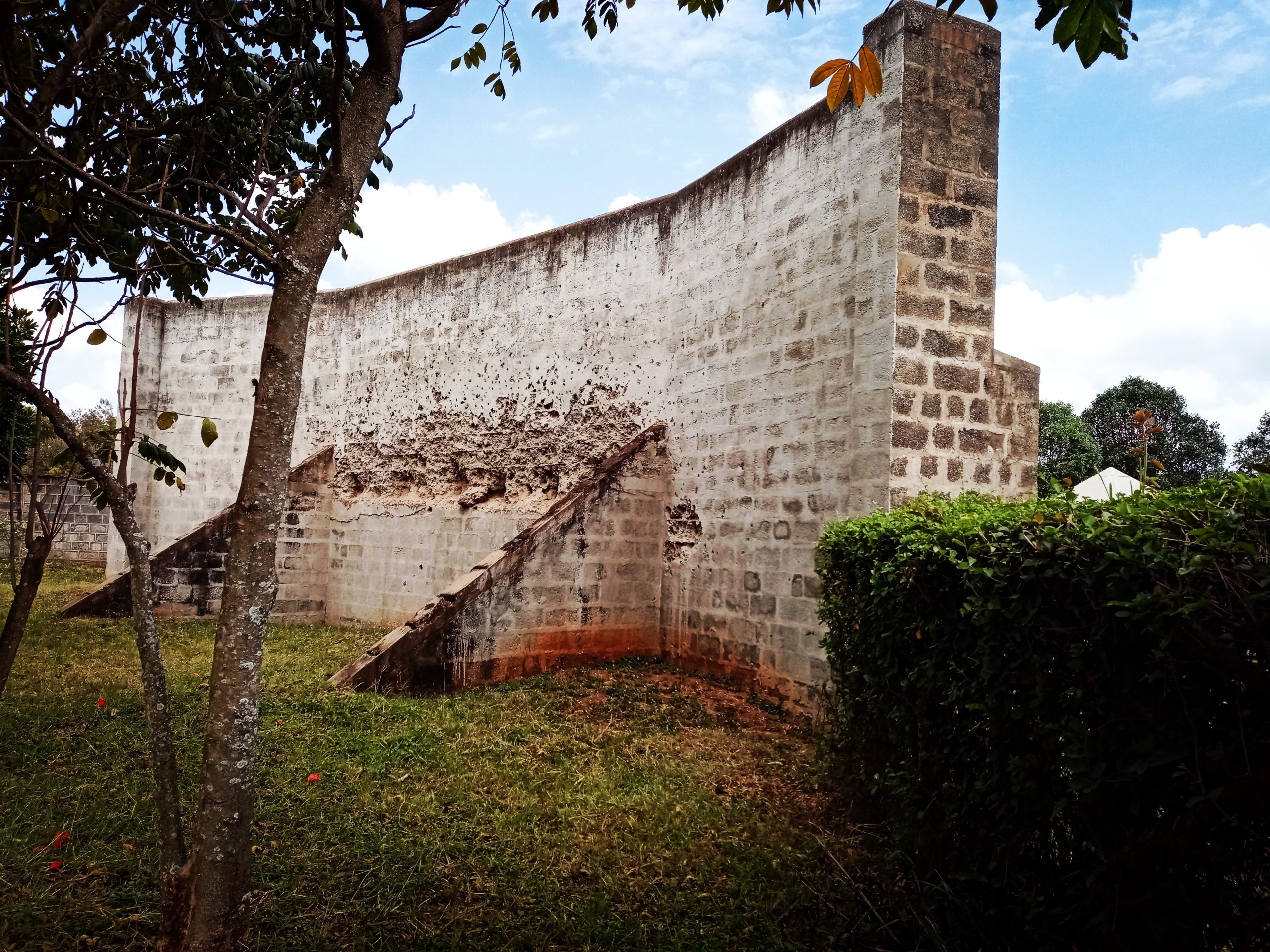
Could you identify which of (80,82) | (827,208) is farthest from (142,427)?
(827,208)

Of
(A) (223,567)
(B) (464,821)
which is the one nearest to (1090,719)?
(B) (464,821)

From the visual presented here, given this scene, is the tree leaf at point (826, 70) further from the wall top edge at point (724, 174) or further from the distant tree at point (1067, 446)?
the distant tree at point (1067, 446)

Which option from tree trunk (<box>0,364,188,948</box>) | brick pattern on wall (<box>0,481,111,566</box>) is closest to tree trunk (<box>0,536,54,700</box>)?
tree trunk (<box>0,364,188,948</box>)

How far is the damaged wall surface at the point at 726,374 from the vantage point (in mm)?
5465

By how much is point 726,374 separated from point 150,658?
5166mm

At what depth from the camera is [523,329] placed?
9.51 metres

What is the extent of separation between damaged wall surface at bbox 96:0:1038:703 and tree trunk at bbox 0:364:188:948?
3.66 metres

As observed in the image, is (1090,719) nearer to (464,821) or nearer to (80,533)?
(464,821)

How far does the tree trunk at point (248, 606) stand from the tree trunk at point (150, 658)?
84 millimetres

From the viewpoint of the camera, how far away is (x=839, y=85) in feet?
6.88

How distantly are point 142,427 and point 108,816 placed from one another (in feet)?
39.2

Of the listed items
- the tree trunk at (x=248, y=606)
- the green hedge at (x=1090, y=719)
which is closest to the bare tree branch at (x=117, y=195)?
the tree trunk at (x=248, y=606)

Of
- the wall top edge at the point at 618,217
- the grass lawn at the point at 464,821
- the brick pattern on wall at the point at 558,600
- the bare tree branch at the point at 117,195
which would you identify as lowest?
the grass lawn at the point at 464,821

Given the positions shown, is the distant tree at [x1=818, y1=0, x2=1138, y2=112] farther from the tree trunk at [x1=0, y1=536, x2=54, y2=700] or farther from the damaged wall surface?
the damaged wall surface
